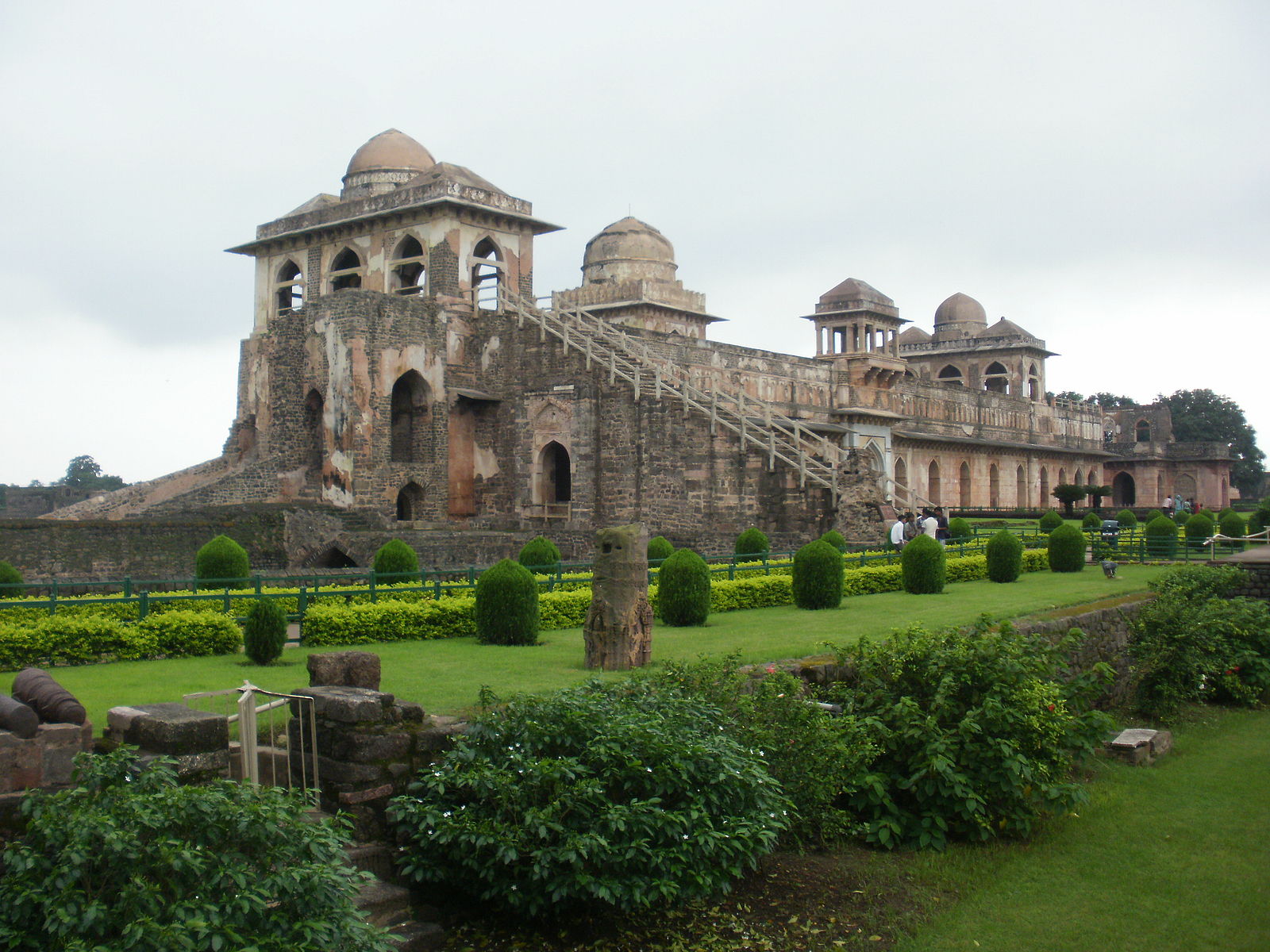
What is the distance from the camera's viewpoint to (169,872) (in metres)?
5.51

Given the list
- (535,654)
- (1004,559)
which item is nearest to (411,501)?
(1004,559)

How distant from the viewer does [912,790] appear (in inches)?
365

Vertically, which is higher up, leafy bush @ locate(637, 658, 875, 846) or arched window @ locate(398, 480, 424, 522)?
arched window @ locate(398, 480, 424, 522)

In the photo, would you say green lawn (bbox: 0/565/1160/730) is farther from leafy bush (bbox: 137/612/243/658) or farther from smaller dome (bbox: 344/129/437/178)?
smaller dome (bbox: 344/129/437/178)

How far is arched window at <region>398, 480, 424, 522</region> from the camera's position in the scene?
3059cm

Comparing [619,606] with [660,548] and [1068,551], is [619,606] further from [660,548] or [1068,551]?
[1068,551]

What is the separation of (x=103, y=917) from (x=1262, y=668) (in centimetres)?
1389

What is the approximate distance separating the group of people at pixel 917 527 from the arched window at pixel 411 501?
12491 mm

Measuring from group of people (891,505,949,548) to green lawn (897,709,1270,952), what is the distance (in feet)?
31.7

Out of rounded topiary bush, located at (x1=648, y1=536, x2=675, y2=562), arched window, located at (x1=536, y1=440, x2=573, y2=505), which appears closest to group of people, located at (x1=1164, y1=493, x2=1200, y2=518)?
arched window, located at (x1=536, y1=440, x2=573, y2=505)

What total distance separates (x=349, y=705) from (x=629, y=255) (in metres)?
35.6

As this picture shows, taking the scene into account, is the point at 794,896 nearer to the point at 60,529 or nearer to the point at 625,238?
the point at 60,529

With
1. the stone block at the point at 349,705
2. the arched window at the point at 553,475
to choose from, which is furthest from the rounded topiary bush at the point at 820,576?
the arched window at the point at 553,475

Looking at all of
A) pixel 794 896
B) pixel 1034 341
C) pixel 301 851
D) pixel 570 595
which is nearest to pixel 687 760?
pixel 794 896
